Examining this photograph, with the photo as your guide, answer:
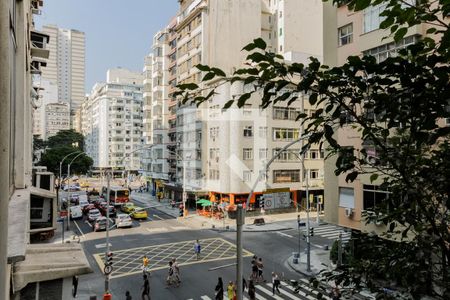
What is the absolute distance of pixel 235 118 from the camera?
42875 millimetres

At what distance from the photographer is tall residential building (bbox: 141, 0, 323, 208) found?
43344 mm

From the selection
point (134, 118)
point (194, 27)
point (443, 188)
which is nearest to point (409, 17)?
point (443, 188)

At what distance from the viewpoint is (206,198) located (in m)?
47.9

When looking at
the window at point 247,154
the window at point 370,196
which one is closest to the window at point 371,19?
the window at point 370,196

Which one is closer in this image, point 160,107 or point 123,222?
point 123,222

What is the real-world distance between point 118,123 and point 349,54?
92.7m

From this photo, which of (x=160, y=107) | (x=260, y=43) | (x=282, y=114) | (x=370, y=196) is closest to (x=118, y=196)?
(x=160, y=107)

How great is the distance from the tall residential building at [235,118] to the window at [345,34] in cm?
1779

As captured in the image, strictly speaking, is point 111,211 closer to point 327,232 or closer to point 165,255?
point 165,255

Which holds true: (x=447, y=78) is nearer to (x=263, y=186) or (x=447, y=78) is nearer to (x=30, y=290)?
(x=30, y=290)

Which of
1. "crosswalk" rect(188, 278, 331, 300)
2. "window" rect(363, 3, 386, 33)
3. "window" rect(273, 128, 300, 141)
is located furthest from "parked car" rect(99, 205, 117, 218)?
"window" rect(363, 3, 386, 33)

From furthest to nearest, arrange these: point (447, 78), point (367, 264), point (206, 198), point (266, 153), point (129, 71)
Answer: point (129, 71)
point (206, 198)
point (266, 153)
point (367, 264)
point (447, 78)

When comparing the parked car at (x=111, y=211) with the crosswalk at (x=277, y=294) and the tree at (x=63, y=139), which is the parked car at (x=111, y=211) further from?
the tree at (x=63, y=139)

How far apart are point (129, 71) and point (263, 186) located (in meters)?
87.9
